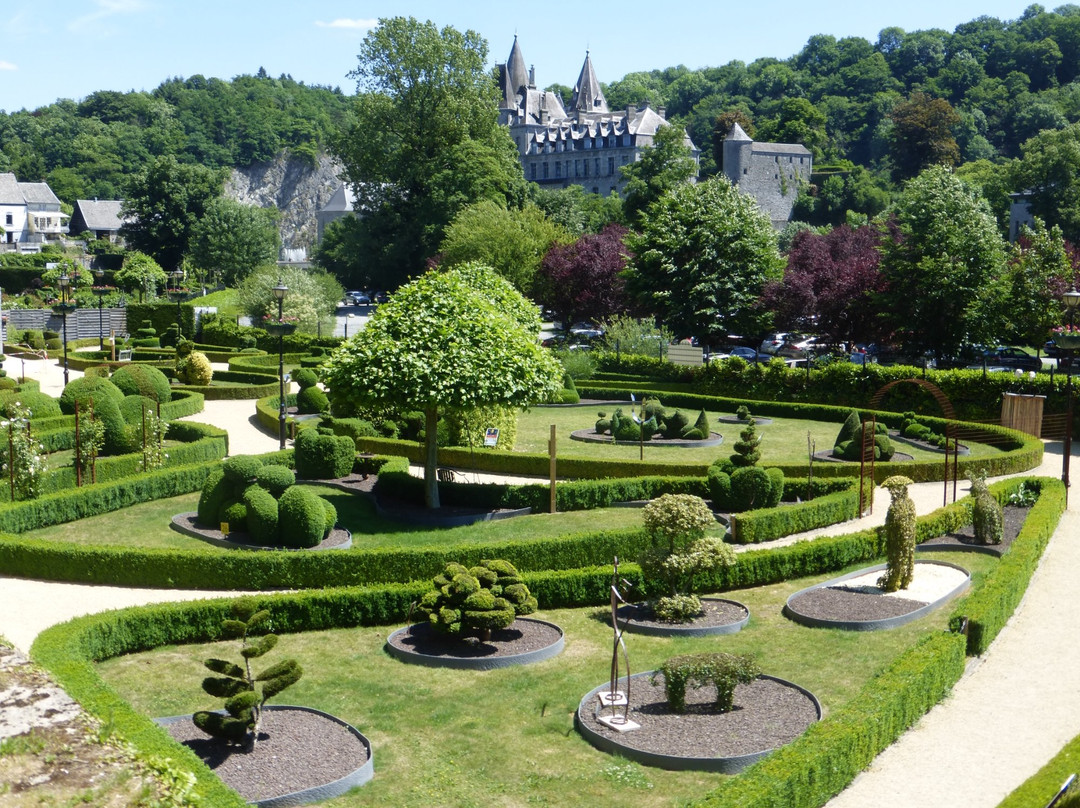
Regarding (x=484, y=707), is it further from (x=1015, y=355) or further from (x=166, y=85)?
(x=166, y=85)

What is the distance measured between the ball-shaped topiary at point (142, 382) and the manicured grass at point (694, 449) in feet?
37.0

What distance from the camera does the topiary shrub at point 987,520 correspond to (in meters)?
20.9

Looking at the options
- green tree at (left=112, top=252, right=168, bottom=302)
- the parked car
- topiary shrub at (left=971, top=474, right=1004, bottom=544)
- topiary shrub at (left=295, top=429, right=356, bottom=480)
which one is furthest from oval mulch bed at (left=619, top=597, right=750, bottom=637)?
green tree at (left=112, top=252, right=168, bottom=302)

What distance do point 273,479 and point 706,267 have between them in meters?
31.0

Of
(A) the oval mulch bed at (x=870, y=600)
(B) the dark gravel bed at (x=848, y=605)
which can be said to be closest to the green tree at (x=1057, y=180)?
(A) the oval mulch bed at (x=870, y=600)

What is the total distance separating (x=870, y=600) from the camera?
707 inches

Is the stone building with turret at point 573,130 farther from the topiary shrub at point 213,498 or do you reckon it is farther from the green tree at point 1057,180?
the topiary shrub at point 213,498

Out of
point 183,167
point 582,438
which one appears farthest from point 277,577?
point 183,167

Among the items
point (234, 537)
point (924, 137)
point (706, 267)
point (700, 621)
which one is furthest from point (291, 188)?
point (700, 621)

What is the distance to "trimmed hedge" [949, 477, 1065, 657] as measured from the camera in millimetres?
15594

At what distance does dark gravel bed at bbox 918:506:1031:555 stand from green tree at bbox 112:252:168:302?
6230cm

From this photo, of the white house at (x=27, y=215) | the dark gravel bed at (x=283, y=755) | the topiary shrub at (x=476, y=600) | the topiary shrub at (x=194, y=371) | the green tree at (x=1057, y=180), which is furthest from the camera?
the white house at (x=27, y=215)

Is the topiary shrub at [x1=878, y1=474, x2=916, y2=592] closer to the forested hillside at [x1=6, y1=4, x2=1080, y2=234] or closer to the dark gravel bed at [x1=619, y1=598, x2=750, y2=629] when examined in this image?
the dark gravel bed at [x1=619, y1=598, x2=750, y2=629]

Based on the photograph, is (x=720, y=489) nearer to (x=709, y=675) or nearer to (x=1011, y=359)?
(x=709, y=675)
